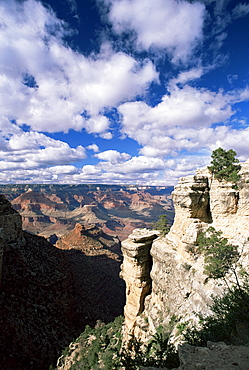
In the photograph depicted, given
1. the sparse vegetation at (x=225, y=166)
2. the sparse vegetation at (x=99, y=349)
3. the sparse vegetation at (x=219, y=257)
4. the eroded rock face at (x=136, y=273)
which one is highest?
the sparse vegetation at (x=225, y=166)

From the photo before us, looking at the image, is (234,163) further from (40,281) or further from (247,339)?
(40,281)

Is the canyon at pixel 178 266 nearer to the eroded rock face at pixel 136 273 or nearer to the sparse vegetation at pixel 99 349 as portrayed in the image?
the eroded rock face at pixel 136 273

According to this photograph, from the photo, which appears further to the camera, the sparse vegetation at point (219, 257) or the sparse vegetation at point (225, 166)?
the sparse vegetation at point (225, 166)

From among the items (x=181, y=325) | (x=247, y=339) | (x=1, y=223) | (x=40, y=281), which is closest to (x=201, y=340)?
(x=247, y=339)

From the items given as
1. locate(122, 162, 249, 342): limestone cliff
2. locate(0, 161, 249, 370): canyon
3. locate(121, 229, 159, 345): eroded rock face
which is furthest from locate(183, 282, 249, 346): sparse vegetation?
locate(121, 229, 159, 345): eroded rock face

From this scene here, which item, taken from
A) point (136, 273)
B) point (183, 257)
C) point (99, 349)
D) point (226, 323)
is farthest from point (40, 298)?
point (226, 323)

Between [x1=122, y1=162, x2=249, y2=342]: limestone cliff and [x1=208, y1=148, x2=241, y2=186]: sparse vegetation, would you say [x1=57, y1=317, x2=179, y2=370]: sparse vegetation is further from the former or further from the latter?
[x1=208, y1=148, x2=241, y2=186]: sparse vegetation

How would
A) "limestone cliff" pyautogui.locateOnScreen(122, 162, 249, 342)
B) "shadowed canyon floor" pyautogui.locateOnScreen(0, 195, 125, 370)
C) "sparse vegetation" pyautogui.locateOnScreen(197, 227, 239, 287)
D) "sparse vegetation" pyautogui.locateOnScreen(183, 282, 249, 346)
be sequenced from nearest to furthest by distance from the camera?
1. "sparse vegetation" pyautogui.locateOnScreen(183, 282, 249, 346)
2. "sparse vegetation" pyautogui.locateOnScreen(197, 227, 239, 287)
3. "limestone cliff" pyautogui.locateOnScreen(122, 162, 249, 342)
4. "shadowed canyon floor" pyautogui.locateOnScreen(0, 195, 125, 370)

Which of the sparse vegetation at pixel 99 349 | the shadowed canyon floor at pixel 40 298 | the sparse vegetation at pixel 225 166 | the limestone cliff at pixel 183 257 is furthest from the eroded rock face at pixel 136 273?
the shadowed canyon floor at pixel 40 298

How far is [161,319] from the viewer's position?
51.2ft

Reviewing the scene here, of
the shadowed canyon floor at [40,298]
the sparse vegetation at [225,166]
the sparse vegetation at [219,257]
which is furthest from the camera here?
the shadowed canyon floor at [40,298]

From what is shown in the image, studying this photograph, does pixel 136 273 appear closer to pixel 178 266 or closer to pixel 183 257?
pixel 178 266

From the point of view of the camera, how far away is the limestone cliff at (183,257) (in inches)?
569

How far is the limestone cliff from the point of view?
14.5 meters
